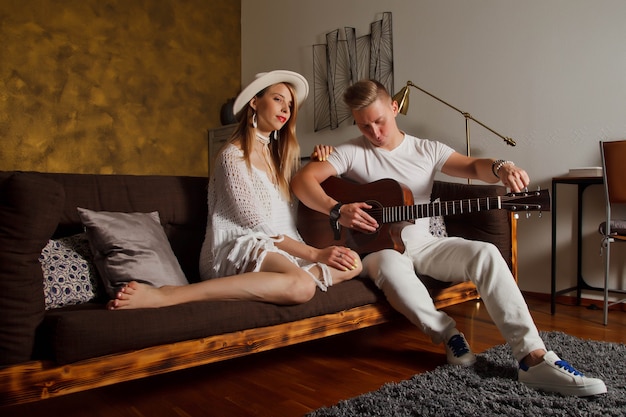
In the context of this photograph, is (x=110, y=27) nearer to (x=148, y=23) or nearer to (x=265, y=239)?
(x=148, y=23)

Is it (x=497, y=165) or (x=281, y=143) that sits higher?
(x=281, y=143)

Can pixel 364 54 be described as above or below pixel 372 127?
above

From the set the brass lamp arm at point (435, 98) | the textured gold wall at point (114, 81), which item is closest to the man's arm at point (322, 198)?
the brass lamp arm at point (435, 98)

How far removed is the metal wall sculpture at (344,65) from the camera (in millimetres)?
4012

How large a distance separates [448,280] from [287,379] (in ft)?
2.31

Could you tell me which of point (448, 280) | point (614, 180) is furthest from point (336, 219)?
point (614, 180)

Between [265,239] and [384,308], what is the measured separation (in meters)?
0.53

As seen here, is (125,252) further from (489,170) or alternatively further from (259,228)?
(489,170)

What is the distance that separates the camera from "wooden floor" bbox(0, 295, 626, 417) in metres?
1.55

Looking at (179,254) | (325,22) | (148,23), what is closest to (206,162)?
(148,23)

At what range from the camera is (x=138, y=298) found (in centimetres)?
148

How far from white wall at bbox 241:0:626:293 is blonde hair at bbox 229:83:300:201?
5.47 feet

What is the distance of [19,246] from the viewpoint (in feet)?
4.29

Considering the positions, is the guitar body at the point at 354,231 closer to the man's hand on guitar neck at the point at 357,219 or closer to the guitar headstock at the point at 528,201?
the man's hand on guitar neck at the point at 357,219
